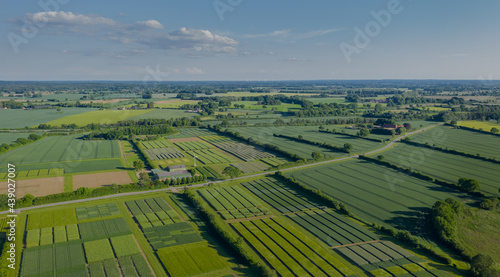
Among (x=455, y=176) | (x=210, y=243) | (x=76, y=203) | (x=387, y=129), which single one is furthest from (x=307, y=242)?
(x=387, y=129)

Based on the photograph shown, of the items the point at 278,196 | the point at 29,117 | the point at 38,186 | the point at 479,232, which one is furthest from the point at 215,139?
the point at 29,117

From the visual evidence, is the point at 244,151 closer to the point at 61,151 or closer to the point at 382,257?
the point at 61,151

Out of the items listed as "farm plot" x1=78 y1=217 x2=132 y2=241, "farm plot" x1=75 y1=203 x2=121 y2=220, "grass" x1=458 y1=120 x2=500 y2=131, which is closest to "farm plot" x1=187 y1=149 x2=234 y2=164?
"farm plot" x1=75 y1=203 x2=121 y2=220

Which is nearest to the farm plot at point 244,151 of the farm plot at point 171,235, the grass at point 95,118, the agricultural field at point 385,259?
the farm plot at point 171,235

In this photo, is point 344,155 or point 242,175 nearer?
point 242,175

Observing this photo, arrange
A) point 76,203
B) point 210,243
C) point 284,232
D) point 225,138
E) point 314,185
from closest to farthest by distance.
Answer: point 210,243
point 284,232
point 76,203
point 314,185
point 225,138

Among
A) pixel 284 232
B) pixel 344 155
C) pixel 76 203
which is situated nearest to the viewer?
pixel 284 232

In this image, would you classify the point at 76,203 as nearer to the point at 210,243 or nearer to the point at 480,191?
the point at 210,243
